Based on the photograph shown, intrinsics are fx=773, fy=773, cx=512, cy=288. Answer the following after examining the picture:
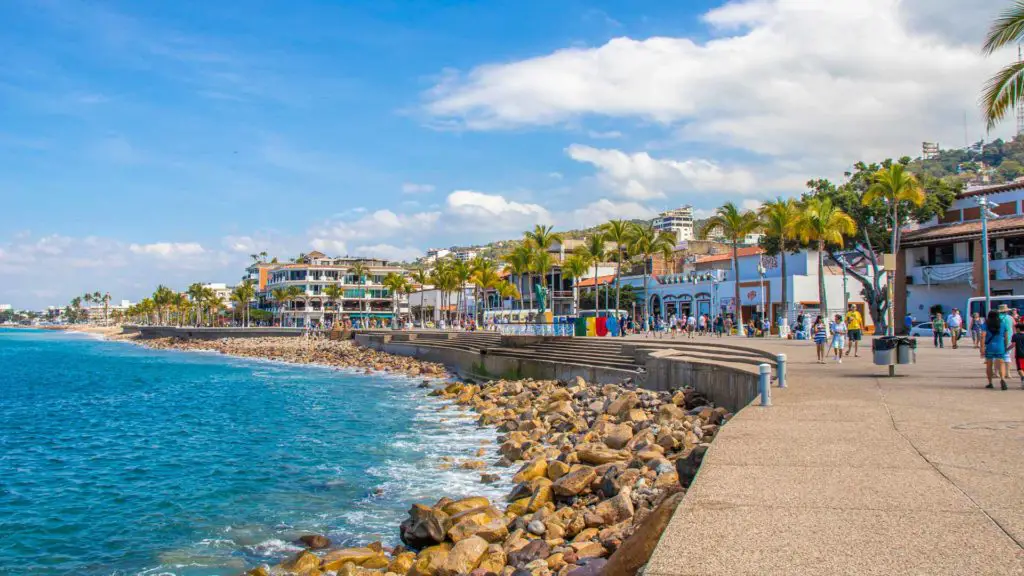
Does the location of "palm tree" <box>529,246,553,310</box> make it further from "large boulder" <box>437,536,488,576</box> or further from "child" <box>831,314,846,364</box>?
"large boulder" <box>437,536,488,576</box>

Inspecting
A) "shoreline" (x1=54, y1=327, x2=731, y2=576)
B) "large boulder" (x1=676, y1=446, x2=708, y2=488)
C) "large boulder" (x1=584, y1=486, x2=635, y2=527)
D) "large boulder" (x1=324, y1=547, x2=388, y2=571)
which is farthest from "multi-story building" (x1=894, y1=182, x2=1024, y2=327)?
"large boulder" (x1=324, y1=547, x2=388, y2=571)

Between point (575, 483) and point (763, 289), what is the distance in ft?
151

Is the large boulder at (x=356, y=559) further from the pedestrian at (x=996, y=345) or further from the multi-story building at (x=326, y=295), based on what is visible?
the multi-story building at (x=326, y=295)

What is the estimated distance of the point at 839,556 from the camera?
526cm

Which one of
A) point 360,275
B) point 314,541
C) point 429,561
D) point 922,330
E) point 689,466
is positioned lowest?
point 314,541

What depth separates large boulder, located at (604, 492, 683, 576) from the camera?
22.0 ft

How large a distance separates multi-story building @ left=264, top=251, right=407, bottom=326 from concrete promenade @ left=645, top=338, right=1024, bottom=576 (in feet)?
406

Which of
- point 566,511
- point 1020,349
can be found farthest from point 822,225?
point 566,511

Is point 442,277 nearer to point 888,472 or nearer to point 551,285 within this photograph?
point 551,285

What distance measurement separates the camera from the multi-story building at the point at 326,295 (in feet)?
439

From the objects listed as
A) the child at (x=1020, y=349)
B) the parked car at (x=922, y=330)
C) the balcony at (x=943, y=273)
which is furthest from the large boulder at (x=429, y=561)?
the balcony at (x=943, y=273)

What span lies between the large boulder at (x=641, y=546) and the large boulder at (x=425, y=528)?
4.86 metres

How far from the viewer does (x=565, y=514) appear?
11625mm

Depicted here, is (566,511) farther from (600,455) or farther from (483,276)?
(483,276)
